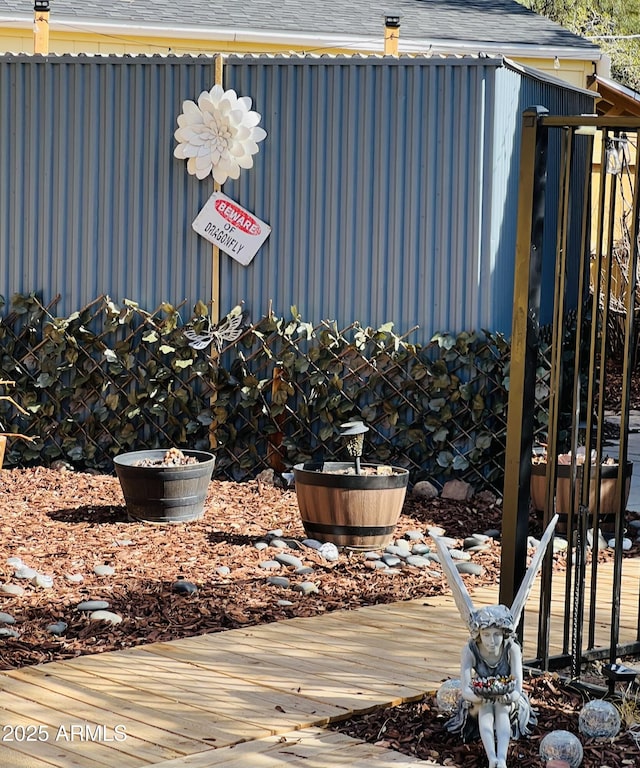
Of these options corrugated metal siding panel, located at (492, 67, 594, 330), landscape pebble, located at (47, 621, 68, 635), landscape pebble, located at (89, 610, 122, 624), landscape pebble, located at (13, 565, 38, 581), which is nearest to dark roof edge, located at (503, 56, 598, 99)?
corrugated metal siding panel, located at (492, 67, 594, 330)

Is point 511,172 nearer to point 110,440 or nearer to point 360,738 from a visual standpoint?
point 110,440

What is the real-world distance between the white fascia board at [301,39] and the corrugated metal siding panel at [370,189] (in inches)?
151

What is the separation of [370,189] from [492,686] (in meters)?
4.63

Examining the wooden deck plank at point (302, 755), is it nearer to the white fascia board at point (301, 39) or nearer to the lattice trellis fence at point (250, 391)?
the lattice trellis fence at point (250, 391)

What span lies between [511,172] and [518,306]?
3.81 metres

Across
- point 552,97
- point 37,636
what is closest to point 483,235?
point 552,97

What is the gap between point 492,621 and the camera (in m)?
3.26

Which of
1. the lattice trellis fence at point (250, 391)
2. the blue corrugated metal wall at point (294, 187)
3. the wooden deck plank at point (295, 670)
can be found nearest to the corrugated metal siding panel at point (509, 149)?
the blue corrugated metal wall at point (294, 187)

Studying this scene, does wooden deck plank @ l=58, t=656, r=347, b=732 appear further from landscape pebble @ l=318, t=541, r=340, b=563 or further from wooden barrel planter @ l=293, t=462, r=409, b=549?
wooden barrel planter @ l=293, t=462, r=409, b=549

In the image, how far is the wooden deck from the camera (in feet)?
10.7

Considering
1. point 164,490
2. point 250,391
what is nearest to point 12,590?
point 164,490

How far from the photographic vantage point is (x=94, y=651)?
422cm

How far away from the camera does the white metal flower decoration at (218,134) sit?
7.43 metres

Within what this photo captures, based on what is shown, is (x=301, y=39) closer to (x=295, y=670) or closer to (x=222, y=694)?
(x=295, y=670)
